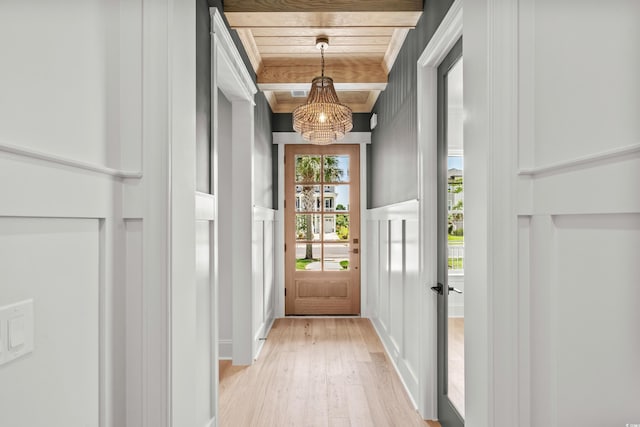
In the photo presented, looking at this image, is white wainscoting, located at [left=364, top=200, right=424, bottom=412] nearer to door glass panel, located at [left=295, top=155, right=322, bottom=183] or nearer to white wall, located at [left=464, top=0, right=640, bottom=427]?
door glass panel, located at [left=295, top=155, right=322, bottom=183]

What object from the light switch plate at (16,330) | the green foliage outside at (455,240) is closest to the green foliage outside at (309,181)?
the green foliage outside at (455,240)

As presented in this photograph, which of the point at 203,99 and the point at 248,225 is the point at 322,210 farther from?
the point at 203,99

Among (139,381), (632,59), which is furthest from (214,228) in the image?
(632,59)

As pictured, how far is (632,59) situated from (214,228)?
6.01ft

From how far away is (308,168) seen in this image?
14.9 feet

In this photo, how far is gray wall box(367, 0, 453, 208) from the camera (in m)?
2.17

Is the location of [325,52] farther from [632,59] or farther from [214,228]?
[632,59]

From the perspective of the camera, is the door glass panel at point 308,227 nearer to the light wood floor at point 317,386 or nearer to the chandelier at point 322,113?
the light wood floor at point 317,386

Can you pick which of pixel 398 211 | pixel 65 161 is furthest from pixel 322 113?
pixel 65 161

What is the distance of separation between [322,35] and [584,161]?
7.52 feet

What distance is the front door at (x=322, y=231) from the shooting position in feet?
14.9

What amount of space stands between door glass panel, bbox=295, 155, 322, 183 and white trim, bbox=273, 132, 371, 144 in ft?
0.69

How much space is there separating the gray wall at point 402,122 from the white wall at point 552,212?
0.86 m

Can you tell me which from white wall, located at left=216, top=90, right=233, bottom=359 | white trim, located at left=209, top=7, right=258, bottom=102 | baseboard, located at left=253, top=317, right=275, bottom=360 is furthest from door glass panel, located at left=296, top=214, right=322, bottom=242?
white trim, located at left=209, top=7, right=258, bottom=102
